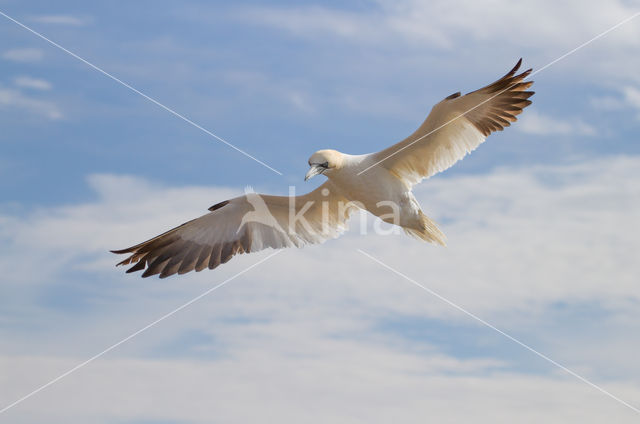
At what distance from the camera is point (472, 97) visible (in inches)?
366

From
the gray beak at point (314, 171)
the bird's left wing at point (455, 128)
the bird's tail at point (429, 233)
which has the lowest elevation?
the bird's tail at point (429, 233)

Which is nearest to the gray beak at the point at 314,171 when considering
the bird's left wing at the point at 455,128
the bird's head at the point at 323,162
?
the bird's head at the point at 323,162

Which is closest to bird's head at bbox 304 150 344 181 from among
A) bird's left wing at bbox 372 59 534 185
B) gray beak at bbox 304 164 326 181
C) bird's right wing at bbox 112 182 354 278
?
gray beak at bbox 304 164 326 181

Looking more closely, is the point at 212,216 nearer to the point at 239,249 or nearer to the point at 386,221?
the point at 239,249

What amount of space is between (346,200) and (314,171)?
1.27 meters

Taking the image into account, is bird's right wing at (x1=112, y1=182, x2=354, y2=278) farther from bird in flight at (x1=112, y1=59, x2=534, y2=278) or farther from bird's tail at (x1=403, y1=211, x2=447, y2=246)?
bird's tail at (x1=403, y1=211, x2=447, y2=246)

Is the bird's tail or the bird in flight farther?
the bird's tail

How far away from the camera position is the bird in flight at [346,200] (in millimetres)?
9477

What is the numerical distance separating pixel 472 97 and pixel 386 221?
197 centimetres

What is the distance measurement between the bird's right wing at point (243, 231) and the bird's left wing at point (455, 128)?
1137mm

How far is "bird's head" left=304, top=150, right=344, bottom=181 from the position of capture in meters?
9.47

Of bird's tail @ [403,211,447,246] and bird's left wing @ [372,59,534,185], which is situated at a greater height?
bird's left wing @ [372,59,534,185]

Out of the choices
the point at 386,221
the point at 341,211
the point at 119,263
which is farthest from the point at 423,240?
the point at 119,263

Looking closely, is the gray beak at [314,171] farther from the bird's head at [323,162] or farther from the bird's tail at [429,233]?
the bird's tail at [429,233]
